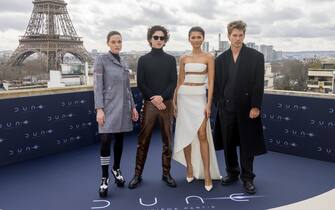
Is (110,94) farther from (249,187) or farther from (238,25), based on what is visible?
(249,187)

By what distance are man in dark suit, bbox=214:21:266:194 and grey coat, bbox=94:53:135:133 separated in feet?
2.98

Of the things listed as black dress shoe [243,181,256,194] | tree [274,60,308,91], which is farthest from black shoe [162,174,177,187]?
tree [274,60,308,91]

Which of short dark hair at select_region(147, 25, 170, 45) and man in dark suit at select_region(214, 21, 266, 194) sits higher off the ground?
short dark hair at select_region(147, 25, 170, 45)

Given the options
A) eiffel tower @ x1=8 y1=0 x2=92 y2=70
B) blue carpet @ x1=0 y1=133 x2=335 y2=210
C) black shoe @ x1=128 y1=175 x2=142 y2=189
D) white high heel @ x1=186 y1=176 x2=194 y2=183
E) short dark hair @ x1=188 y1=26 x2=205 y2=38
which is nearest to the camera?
blue carpet @ x1=0 y1=133 x2=335 y2=210

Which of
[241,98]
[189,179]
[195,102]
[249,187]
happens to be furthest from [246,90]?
[189,179]

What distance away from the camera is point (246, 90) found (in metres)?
3.03

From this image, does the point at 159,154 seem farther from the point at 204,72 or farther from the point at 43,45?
the point at 43,45

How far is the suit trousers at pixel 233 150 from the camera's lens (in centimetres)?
315

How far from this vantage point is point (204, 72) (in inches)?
122

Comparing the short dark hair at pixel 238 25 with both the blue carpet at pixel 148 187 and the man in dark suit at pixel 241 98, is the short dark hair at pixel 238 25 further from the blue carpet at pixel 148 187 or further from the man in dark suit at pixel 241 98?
the blue carpet at pixel 148 187

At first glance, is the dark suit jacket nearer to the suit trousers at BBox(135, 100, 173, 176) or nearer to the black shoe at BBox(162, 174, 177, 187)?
the suit trousers at BBox(135, 100, 173, 176)

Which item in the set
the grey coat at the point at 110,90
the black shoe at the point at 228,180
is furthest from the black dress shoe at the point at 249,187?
the grey coat at the point at 110,90

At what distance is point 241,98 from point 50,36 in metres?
24.8

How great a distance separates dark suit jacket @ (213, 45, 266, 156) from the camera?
9.80 feet
